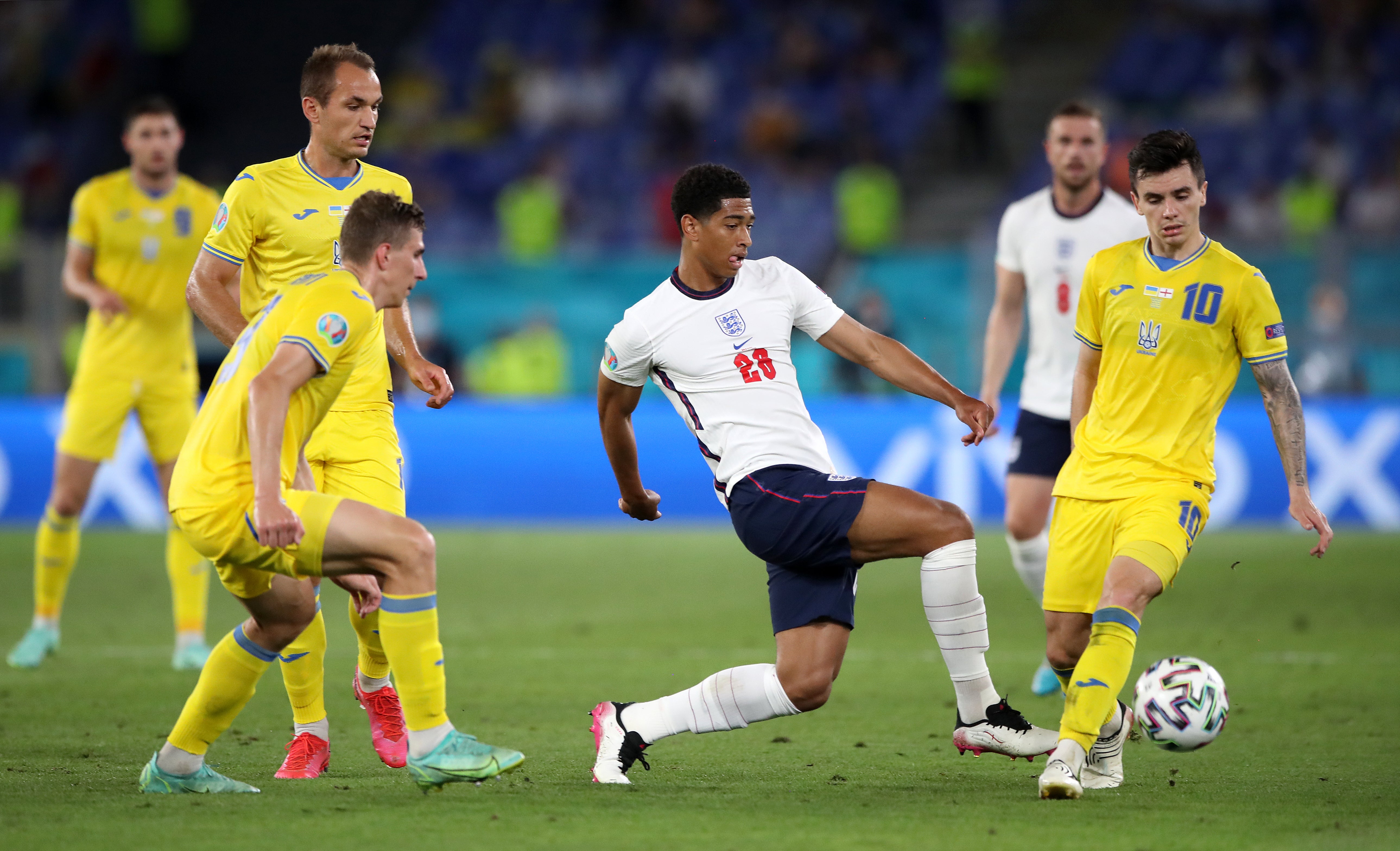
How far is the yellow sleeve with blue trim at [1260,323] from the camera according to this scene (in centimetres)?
507

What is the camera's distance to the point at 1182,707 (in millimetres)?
4852

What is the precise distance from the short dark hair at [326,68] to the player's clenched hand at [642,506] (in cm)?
181

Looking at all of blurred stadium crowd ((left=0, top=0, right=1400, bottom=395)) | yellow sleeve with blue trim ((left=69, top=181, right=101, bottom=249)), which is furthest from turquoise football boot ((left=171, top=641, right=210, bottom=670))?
blurred stadium crowd ((left=0, top=0, right=1400, bottom=395))

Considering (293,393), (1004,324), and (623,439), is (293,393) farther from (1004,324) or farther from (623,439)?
(1004,324)

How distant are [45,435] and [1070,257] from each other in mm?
10318

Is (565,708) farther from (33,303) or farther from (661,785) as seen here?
(33,303)

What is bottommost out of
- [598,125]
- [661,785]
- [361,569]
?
A: [661,785]

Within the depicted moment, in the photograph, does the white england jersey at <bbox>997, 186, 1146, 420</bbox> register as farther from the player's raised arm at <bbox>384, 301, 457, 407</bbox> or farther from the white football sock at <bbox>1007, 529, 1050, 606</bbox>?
the player's raised arm at <bbox>384, 301, 457, 407</bbox>

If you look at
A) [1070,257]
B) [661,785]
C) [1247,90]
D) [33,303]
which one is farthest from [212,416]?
[1247,90]

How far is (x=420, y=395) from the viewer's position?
49.9 feet

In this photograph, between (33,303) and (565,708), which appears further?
(33,303)

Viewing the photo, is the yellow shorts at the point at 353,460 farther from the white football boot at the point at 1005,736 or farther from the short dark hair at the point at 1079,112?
the short dark hair at the point at 1079,112

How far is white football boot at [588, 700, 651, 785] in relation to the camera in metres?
5.16

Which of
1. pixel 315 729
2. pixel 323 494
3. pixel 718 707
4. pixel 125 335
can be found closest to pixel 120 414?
pixel 125 335
